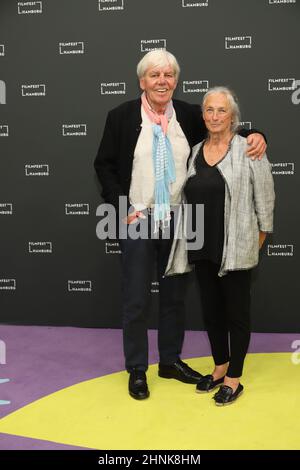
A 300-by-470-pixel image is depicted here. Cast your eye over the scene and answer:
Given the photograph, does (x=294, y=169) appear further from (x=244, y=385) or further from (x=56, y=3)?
(x=56, y=3)

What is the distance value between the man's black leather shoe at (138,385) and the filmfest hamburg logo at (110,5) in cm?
235

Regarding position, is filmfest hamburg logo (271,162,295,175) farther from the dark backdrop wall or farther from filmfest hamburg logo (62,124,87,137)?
filmfest hamburg logo (62,124,87,137)

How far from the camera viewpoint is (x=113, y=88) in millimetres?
3752

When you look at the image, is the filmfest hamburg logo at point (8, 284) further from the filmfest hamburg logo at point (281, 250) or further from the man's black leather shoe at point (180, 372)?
the filmfest hamburg logo at point (281, 250)

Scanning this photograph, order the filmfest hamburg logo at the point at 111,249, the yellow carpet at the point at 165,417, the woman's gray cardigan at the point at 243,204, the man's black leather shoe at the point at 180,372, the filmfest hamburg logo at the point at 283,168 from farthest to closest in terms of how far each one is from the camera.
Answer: the filmfest hamburg logo at the point at 111,249
the filmfest hamburg logo at the point at 283,168
the man's black leather shoe at the point at 180,372
the woman's gray cardigan at the point at 243,204
the yellow carpet at the point at 165,417

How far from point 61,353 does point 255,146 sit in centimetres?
183

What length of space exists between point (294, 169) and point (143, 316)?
1550 mm

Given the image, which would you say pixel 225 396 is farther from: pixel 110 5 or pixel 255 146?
pixel 110 5

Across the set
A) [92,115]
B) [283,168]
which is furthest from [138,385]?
[92,115]

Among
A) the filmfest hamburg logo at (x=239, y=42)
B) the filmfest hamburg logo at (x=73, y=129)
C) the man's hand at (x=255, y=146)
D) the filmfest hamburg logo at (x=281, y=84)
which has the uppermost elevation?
the filmfest hamburg logo at (x=239, y=42)

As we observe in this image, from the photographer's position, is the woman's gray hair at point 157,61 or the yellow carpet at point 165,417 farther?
the woman's gray hair at point 157,61

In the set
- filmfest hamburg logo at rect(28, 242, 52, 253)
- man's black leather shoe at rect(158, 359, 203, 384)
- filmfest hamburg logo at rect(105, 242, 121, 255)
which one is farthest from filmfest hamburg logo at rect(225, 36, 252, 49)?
man's black leather shoe at rect(158, 359, 203, 384)

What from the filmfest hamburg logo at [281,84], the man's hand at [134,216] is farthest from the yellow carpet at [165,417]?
the filmfest hamburg logo at [281,84]

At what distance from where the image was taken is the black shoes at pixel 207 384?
113 inches
